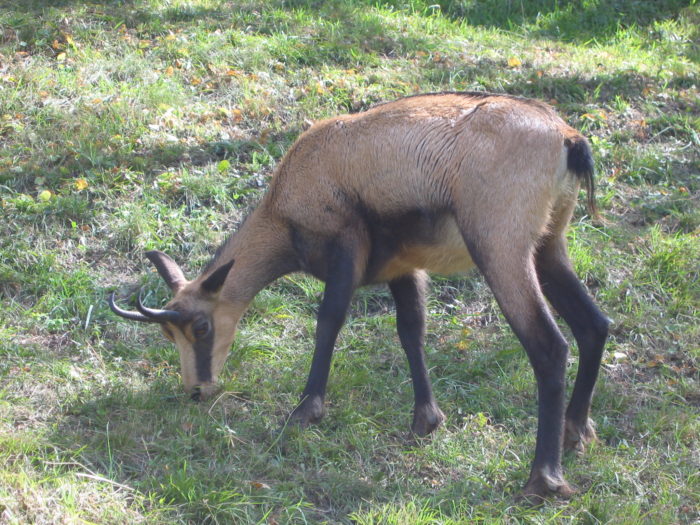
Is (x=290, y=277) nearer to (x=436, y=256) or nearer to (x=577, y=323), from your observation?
(x=436, y=256)

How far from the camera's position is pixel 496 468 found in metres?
4.98

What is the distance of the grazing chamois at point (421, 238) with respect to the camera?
4719 mm

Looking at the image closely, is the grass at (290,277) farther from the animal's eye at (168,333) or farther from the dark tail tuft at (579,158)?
the dark tail tuft at (579,158)

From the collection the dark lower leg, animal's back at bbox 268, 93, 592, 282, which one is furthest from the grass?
animal's back at bbox 268, 93, 592, 282

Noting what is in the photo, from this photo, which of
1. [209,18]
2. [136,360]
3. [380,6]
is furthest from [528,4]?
[136,360]

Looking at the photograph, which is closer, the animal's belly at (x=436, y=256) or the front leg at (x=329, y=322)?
the animal's belly at (x=436, y=256)

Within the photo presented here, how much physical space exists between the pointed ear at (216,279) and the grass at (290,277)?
64cm

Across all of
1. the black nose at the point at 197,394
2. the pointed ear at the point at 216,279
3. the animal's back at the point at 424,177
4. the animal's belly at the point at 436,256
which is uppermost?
the animal's back at the point at 424,177

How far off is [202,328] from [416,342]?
4.52ft

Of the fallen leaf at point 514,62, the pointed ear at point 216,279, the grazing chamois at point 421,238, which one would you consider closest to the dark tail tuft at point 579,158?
the grazing chamois at point 421,238

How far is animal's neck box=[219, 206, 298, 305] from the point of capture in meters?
5.73

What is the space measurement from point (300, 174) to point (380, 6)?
560 cm

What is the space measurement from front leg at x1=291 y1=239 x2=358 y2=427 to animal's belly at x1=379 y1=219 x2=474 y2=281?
0.29 metres

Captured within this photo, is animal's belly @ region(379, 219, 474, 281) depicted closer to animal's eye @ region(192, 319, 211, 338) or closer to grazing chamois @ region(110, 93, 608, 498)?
grazing chamois @ region(110, 93, 608, 498)
